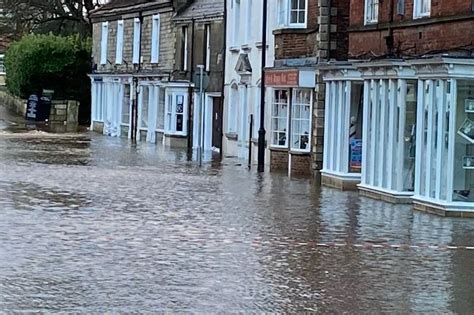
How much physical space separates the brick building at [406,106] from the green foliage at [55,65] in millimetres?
44066

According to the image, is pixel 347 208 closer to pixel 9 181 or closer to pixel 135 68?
pixel 9 181

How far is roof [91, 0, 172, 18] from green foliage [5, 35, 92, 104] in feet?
16.6

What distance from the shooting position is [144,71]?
57.2m

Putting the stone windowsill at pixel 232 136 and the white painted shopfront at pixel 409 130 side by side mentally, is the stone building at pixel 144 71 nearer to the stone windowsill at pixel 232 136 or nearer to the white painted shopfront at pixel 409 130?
the stone windowsill at pixel 232 136

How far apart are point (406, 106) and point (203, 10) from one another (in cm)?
2609

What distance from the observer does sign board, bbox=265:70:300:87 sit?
3288 cm

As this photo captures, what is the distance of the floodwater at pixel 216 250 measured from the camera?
11.6 meters

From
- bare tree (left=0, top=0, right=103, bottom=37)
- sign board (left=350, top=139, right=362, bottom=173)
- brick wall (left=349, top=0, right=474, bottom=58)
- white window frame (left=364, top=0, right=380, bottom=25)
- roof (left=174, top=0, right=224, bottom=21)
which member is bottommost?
sign board (left=350, top=139, right=362, bottom=173)

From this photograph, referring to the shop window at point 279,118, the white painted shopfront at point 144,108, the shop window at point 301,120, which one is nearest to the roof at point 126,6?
→ the white painted shopfront at point 144,108

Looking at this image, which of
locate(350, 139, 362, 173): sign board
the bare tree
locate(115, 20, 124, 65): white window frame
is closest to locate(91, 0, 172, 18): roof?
locate(115, 20, 124, 65): white window frame

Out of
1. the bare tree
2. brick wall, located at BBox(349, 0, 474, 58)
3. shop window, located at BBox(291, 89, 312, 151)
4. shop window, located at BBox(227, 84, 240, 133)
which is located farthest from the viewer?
the bare tree

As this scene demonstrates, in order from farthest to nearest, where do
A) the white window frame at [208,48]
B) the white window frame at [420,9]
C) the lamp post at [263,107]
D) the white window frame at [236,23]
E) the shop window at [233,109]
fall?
the white window frame at [208,48] < the shop window at [233,109] < the white window frame at [236,23] < the lamp post at [263,107] < the white window frame at [420,9]

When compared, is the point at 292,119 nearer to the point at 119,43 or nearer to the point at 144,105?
the point at 144,105

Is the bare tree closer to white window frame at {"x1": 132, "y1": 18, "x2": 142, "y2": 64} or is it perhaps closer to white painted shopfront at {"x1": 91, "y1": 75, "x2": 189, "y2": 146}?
white painted shopfront at {"x1": 91, "y1": 75, "x2": 189, "y2": 146}
